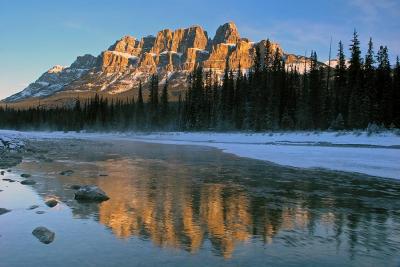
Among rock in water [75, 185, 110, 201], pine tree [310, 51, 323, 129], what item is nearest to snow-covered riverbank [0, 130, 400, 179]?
rock in water [75, 185, 110, 201]

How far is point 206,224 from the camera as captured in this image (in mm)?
11336

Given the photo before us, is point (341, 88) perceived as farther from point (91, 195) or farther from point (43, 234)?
point (43, 234)

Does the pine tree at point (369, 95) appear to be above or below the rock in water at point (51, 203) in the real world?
above

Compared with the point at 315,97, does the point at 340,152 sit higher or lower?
lower

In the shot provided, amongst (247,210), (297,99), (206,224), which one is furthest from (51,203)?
(297,99)

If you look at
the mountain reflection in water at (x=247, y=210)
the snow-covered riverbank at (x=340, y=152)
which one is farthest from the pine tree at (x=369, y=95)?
the mountain reflection in water at (x=247, y=210)

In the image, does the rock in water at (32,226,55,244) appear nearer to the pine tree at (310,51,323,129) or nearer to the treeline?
the treeline

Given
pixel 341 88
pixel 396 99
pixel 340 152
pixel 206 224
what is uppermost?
pixel 341 88

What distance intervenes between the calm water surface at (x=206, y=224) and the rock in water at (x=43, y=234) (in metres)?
0.15

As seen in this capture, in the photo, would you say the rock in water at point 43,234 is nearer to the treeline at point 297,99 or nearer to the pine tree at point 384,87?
the treeline at point 297,99

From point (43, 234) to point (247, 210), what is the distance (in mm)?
6295

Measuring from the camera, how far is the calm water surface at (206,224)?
27.8 feet

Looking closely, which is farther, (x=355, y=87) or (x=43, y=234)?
(x=355, y=87)

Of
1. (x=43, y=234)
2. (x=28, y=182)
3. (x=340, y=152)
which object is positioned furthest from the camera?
(x=340, y=152)
